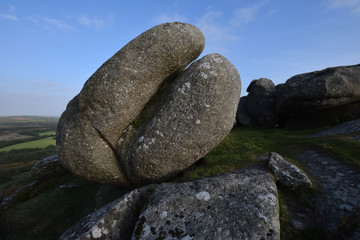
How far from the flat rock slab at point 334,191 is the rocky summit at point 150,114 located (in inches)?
178

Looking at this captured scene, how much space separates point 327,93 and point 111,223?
62.1ft

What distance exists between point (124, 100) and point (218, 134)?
520 cm

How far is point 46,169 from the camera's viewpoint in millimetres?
15164

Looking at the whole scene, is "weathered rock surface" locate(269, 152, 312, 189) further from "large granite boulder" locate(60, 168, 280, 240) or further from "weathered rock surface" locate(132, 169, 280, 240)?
"weathered rock surface" locate(132, 169, 280, 240)

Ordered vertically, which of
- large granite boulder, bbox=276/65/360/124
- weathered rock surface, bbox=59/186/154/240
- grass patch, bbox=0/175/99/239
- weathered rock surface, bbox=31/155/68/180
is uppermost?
large granite boulder, bbox=276/65/360/124

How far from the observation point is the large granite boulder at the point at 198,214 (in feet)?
15.4

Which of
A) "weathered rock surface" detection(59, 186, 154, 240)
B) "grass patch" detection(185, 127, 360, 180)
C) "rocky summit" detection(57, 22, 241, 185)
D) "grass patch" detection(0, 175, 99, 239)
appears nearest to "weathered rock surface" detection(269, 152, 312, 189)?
"grass patch" detection(185, 127, 360, 180)

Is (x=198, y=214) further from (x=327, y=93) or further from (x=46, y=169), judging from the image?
(x=327, y=93)

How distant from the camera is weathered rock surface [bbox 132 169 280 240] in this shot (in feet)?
15.2

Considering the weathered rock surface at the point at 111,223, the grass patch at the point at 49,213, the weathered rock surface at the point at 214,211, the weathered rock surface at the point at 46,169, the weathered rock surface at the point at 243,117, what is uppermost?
the weathered rock surface at the point at 243,117

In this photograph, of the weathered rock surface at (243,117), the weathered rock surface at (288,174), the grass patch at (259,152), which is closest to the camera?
the weathered rock surface at (288,174)

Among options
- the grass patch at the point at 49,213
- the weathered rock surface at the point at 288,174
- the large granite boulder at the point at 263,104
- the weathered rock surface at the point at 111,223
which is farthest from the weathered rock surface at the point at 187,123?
the large granite boulder at the point at 263,104

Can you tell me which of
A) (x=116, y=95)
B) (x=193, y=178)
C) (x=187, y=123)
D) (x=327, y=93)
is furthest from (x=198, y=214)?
(x=327, y=93)

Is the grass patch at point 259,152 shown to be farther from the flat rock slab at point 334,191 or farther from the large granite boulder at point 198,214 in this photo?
the large granite boulder at point 198,214
